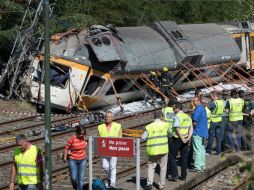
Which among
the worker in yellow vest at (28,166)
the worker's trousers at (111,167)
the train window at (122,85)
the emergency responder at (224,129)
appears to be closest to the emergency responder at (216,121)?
the emergency responder at (224,129)

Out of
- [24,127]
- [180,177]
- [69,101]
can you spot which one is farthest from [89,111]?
[180,177]

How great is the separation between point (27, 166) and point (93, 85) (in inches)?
553

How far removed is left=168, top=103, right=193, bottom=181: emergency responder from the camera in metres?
12.6

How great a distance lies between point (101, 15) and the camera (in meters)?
32.7

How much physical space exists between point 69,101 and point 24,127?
10.5 ft

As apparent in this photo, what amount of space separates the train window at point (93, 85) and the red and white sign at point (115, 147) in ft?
40.8

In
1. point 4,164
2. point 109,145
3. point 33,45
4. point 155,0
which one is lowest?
point 4,164

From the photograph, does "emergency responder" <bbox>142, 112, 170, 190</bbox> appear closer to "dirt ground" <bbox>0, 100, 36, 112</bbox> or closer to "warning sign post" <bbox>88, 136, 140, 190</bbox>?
"warning sign post" <bbox>88, 136, 140, 190</bbox>

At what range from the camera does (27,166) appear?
10062 millimetres

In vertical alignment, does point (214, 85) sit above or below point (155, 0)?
below

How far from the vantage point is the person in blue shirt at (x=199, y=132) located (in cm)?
1348

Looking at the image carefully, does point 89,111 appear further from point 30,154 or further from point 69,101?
point 30,154

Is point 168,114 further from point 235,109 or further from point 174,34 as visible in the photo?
point 174,34

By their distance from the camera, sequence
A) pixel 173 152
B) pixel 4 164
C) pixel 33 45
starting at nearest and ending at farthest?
pixel 173 152, pixel 4 164, pixel 33 45
